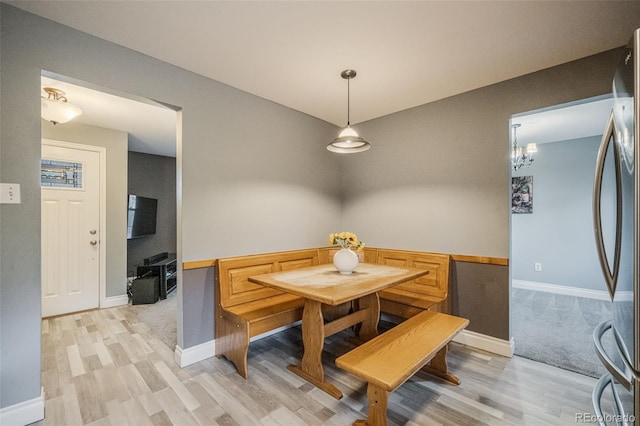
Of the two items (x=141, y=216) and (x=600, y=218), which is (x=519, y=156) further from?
(x=141, y=216)

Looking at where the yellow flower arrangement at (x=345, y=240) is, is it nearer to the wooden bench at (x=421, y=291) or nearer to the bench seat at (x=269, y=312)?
the bench seat at (x=269, y=312)

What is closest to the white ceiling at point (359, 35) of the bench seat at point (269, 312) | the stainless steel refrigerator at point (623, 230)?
the stainless steel refrigerator at point (623, 230)

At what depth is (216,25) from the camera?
6.12 ft

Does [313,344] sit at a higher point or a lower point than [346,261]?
lower

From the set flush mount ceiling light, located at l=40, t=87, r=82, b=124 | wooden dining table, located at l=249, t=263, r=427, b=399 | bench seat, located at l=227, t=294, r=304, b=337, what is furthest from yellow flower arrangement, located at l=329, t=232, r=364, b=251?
flush mount ceiling light, located at l=40, t=87, r=82, b=124

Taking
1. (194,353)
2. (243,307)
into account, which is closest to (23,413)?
(194,353)

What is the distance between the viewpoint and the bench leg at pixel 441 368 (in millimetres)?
2129

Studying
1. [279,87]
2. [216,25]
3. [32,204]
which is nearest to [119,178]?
[32,204]

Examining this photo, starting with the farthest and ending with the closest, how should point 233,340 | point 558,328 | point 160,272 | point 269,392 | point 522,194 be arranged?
point 522,194, point 160,272, point 558,328, point 233,340, point 269,392

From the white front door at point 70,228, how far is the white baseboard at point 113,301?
7 cm

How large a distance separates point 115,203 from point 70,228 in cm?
61

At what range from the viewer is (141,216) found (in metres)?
4.77

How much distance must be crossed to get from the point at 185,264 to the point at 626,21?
12.1ft

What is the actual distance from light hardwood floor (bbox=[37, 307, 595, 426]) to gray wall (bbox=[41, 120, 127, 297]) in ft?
4.63
